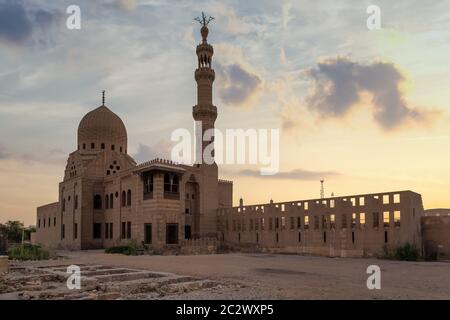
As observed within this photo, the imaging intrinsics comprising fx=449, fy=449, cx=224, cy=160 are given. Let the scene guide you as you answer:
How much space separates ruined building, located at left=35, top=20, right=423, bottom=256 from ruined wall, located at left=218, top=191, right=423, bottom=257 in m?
0.09

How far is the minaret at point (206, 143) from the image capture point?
5531 cm

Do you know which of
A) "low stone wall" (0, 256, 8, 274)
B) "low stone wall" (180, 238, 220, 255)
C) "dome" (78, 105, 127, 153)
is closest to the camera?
"low stone wall" (0, 256, 8, 274)

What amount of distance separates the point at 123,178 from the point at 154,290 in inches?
1467

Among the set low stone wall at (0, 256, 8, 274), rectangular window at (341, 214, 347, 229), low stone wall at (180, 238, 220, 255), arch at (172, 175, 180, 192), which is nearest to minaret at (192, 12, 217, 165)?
arch at (172, 175, 180, 192)

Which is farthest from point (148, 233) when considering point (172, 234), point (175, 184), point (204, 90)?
point (204, 90)

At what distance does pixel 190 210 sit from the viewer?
55562 mm

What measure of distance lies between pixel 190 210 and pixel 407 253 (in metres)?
27.2

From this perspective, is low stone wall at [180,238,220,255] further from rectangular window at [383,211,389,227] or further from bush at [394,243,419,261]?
bush at [394,243,419,261]

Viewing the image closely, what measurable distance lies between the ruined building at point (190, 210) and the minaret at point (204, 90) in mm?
127

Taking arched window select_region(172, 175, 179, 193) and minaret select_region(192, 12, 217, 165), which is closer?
arched window select_region(172, 175, 179, 193)

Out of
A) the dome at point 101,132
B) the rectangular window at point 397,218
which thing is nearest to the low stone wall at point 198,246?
the rectangular window at point 397,218

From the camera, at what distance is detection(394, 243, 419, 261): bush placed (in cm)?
3594

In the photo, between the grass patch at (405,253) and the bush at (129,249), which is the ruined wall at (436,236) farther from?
the bush at (129,249)

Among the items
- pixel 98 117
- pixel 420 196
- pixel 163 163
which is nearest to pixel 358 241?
pixel 420 196
